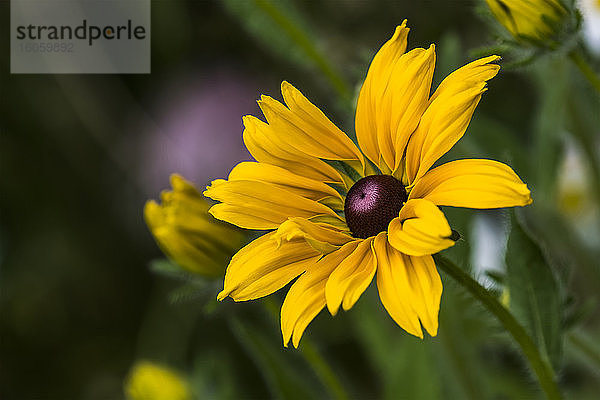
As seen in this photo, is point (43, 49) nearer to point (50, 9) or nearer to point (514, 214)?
point (50, 9)

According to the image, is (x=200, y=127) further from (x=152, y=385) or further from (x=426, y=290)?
(x=426, y=290)

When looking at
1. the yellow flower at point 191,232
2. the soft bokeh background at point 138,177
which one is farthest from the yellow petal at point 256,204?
the soft bokeh background at point 138,177

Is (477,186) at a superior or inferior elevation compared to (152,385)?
superior

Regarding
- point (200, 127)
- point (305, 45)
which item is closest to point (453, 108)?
point (305, 45)

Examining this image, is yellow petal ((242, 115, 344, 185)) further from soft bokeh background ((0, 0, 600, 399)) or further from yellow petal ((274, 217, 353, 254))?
soft bokeh background ((0, 0, 600, 399))

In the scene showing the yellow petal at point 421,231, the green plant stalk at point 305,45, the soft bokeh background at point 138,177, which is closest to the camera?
the yellow petal at point 421,231

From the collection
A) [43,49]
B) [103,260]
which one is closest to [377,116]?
[43,49]

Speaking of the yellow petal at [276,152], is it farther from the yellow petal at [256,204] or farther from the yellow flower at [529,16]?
the yellow flower at [529,16]
